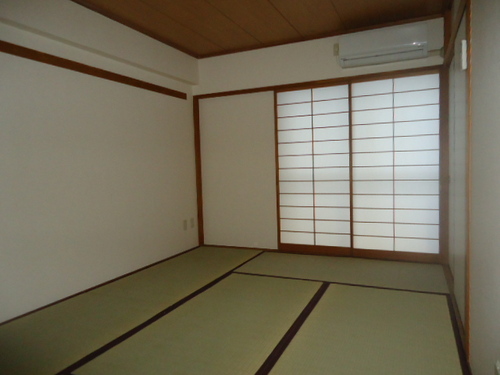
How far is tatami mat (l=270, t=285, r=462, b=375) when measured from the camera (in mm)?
1963

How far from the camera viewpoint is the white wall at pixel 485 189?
1.40m

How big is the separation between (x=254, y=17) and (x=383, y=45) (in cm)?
144

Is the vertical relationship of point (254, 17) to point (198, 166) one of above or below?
above

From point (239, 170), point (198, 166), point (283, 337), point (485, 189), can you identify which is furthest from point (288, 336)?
point (198, 166)

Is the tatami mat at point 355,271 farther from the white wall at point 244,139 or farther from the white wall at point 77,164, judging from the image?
the white wall at point 77,164

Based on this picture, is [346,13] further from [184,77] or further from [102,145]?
[102,145]

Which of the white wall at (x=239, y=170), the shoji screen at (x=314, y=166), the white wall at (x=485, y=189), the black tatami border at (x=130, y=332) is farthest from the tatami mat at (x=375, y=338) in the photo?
the white wall at (x=239, y=170)

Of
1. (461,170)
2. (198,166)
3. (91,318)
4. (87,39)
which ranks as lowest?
(91,318)

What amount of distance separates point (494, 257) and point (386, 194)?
279 cm

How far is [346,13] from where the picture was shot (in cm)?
368

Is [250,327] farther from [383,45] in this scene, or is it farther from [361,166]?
[383,45]

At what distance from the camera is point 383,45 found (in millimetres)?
3859

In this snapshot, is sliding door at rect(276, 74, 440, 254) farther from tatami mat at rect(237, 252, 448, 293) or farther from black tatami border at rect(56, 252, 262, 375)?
black tatami border at rect(56, 252, 262, 375)

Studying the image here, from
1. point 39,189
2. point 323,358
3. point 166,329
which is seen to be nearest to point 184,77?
point 39,189
